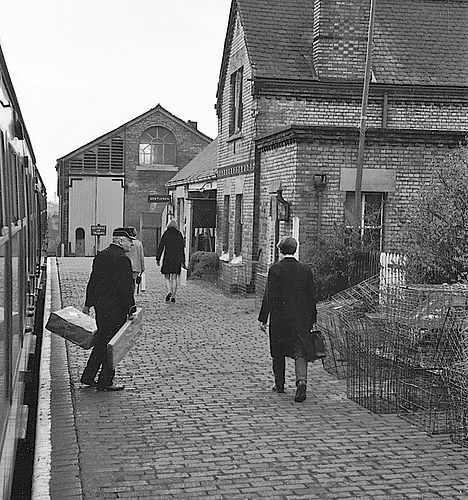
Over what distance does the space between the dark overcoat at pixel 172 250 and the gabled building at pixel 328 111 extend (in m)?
2.03

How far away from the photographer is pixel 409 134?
54.0 ft

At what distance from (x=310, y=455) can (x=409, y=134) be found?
10573 millimetres

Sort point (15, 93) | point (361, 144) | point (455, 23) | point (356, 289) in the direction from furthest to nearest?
point (455, 23), point (361, 144), point (356, 289), point (15, 93)

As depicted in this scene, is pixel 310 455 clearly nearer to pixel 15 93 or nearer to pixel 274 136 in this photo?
pixel 15 93

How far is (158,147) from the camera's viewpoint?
4844 cm

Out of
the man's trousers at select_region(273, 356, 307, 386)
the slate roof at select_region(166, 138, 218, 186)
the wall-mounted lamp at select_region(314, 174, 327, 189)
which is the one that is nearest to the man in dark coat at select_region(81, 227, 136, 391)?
the man's trousers at select_region(273, 356, 307, 386)

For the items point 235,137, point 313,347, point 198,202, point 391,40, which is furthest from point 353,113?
point 313,347

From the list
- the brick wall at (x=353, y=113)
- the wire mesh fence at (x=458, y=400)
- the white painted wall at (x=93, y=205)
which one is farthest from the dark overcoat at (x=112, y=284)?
the white painted wall at (x=93, y=205)

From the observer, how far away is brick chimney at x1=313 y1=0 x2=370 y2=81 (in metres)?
20.4

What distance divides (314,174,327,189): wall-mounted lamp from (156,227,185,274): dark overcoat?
3303 mm

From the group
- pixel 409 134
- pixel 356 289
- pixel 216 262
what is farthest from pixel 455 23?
pixel 356 289

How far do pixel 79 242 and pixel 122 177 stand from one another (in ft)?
14.3

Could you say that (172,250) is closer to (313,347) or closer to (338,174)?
(338,174)

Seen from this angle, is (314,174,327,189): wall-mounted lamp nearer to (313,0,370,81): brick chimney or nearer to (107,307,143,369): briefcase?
(313,0,370,81): brick chimney
